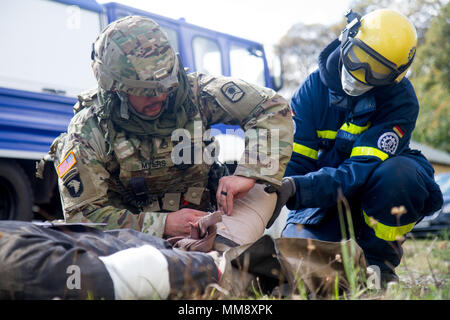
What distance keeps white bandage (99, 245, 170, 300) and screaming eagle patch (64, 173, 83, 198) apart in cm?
88

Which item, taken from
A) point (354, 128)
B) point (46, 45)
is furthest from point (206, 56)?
point (354, 128)

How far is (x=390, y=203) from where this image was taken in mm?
2779

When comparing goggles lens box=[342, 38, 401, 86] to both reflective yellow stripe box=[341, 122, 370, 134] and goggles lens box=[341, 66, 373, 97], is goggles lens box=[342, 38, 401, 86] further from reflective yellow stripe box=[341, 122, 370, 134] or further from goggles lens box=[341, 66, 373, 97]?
reflective yellow stripe box=[341, 122, 370, 134]

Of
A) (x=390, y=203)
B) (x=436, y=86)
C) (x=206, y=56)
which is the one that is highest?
(x=206, y=56)

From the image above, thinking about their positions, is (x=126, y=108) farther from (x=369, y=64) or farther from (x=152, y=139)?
(x=369, y=64)

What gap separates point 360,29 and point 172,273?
6.31ft

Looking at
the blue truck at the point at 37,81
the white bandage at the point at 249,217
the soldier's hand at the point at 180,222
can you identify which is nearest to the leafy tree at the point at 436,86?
the blue truck at the point at 37,81

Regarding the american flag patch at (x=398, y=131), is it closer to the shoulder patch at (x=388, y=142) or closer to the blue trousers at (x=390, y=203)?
the shoulder patch at (x=388, y=142)

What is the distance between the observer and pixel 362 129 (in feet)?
9.91

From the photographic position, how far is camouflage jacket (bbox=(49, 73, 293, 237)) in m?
2.47

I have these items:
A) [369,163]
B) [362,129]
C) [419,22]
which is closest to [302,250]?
[369,163]

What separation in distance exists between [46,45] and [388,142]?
3359mm

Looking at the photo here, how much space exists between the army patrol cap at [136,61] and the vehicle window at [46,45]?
2.40 m

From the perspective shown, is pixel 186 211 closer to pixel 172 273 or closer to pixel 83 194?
pixel 83 194
